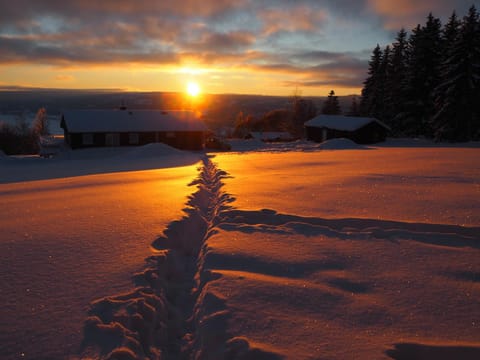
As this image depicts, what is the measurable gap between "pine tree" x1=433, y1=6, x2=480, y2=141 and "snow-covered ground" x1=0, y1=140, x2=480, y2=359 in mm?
28580

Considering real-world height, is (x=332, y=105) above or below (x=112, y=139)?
above

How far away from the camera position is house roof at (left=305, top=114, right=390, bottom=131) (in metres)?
36.2

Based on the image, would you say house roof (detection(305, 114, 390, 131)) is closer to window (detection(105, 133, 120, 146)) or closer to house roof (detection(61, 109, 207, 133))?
house roof (detection(61, 109, 207, 133))

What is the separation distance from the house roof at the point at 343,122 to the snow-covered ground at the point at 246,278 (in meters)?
29.9

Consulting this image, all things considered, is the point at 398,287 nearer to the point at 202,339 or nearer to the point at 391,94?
the point at 202,339

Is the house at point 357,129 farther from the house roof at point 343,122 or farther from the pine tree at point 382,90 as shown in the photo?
the pine tree at point 382,90

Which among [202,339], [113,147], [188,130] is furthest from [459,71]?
[202,339]

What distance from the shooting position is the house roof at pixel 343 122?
3619 cm

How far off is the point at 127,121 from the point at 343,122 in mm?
24831

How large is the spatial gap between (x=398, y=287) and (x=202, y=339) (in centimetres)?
244

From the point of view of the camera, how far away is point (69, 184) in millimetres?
11000

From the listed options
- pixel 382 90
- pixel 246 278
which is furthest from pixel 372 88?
pixel 246 278

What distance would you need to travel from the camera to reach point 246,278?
170 inches

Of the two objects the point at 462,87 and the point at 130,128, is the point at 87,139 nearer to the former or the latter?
the point at 130,128
